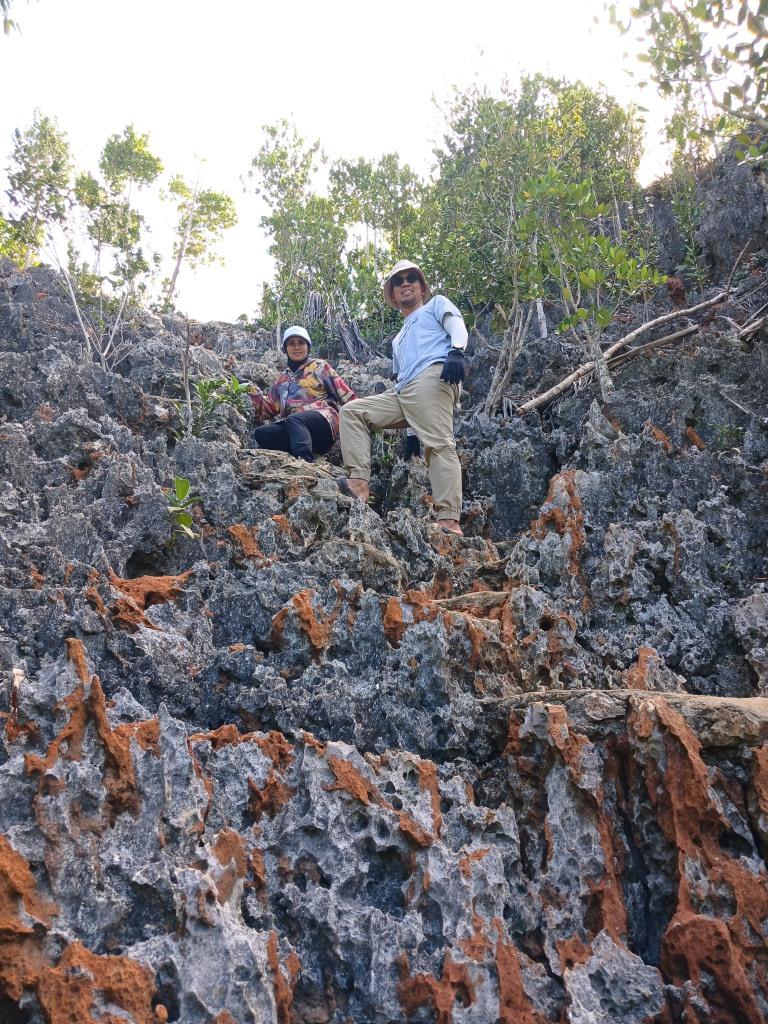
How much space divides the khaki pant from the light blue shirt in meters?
0.10

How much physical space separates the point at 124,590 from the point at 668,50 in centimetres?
537

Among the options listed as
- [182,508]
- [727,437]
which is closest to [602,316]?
[727,437]

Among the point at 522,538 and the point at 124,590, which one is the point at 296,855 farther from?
the point at 522,538

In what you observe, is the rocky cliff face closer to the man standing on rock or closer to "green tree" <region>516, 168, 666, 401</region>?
the man standing on rock

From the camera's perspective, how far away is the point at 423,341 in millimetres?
7027

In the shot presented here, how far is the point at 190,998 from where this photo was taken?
7.84ft

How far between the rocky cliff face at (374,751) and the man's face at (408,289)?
2114mm

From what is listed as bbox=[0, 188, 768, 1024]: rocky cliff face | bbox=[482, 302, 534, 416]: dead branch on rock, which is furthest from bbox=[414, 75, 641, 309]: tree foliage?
bbox=[0, 188, 768, 1024]: rocky cliff face

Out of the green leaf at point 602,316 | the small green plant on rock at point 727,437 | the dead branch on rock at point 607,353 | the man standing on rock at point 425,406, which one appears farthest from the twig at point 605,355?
the small green plant on rock at point 727,437

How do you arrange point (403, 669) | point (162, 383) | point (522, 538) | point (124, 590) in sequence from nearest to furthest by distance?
1. point (403, 669)
2. point (124, 590)
3. point (522, 538)
4. point (162, 383)

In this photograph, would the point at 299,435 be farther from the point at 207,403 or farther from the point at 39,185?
the point at 39,185

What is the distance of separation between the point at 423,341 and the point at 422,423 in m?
0.74

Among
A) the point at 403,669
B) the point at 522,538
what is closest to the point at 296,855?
the point at 403,669

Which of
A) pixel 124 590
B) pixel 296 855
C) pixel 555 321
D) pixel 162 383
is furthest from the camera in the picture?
pixel 555 321
